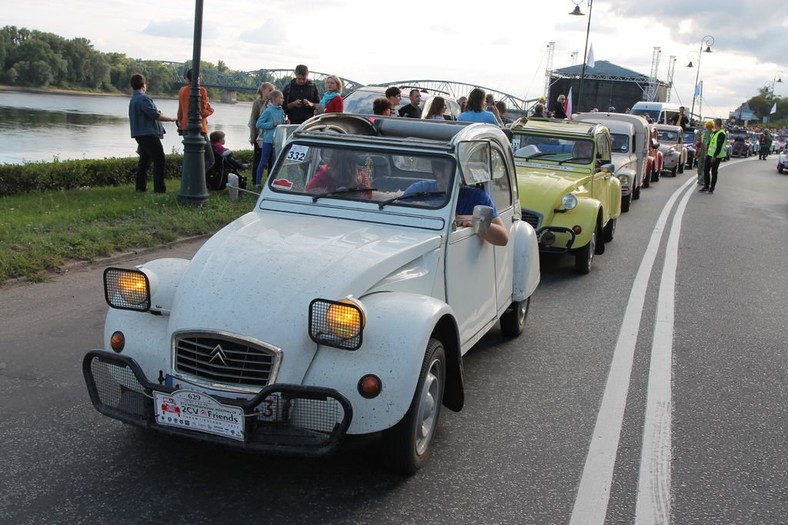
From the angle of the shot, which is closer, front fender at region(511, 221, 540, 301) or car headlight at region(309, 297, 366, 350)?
car headlight at region(309, 297, 366, 350)

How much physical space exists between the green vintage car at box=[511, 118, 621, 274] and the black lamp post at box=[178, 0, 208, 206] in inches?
180

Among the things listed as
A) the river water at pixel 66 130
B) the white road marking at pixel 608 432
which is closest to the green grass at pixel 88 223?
the river water at pixel 66 130

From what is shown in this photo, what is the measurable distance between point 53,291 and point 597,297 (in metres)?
5.52

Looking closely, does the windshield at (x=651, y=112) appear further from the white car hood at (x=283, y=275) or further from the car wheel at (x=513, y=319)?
the white car hood at (x=283, y=275)

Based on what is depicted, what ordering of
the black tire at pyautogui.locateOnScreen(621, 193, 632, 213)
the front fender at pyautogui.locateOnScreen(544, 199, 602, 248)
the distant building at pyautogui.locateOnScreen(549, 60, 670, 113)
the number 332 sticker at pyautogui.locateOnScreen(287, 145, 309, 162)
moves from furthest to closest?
the distant building at pyautogui.locateOnScreen(549, 60, 670, 113)
the black tire at pyautogui.locateOnScreen(621, 193, 632, 213)
the front fender at pyautogui.locateOnScreen(544, 199, 602, 248)
the number 332 sticker at pyautogui.locateOnScreen(287, 145, 309, 162)

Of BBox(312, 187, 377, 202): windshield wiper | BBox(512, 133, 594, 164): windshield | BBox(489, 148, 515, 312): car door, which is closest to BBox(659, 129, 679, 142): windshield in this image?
BBox(512, 133, 594, 164): windshield

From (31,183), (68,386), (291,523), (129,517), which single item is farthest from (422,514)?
(31,183)

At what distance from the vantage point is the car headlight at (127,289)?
4191 millimetres

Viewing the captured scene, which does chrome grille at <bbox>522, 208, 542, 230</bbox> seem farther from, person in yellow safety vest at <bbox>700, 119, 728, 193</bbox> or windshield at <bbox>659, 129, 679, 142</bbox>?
windshield at <bbox>659, 129, 679, 142</bbox>

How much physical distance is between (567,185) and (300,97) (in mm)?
5634

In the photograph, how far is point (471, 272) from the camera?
5.27 m

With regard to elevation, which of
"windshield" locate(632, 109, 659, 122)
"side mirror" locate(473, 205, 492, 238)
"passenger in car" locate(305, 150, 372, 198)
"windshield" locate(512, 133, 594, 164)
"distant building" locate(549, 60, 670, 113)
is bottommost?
"side mirror" locate(473, 205, 492, 238)

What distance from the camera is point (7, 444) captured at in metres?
4.28

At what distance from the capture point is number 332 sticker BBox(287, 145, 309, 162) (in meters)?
5.43
